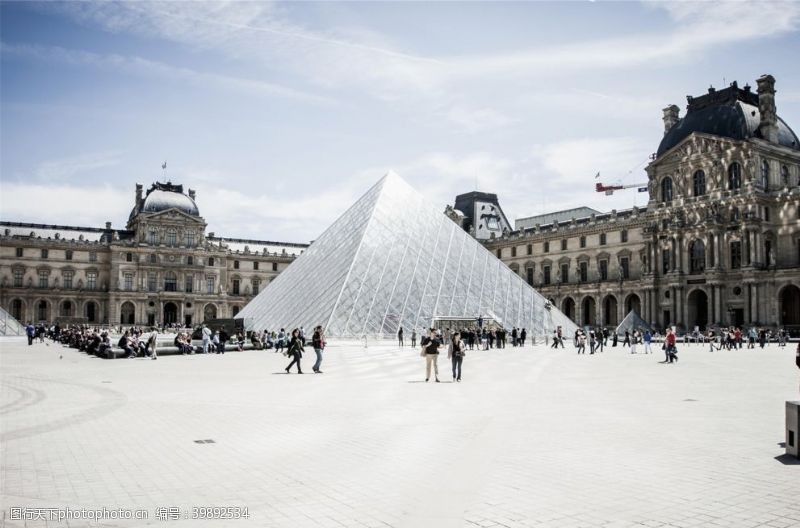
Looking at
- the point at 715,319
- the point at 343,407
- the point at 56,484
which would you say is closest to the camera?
the point at 56,484

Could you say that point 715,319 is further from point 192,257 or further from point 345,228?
point 192,257

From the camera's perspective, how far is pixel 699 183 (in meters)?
53.7

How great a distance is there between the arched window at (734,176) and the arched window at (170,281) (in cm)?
6031

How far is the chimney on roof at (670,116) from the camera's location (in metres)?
60.2

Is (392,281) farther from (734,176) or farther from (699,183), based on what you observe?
(699,183)

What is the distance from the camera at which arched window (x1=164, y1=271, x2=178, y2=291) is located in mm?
80938

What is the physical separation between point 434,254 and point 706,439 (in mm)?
28803

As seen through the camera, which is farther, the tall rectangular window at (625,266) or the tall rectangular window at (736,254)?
the tall rectangular window at (625,266)

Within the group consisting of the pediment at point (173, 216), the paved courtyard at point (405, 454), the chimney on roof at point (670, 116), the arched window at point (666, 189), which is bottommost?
the paved courtyard at point (405, 454)

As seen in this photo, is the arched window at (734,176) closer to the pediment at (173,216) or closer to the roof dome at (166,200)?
the pediment at (173,216)

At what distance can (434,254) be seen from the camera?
36438 mm

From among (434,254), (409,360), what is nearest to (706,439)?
(409,360)

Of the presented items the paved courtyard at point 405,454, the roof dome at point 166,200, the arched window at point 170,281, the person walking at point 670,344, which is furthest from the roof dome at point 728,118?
the arched window at point 170,281

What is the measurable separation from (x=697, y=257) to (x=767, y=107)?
12387 millimetres
